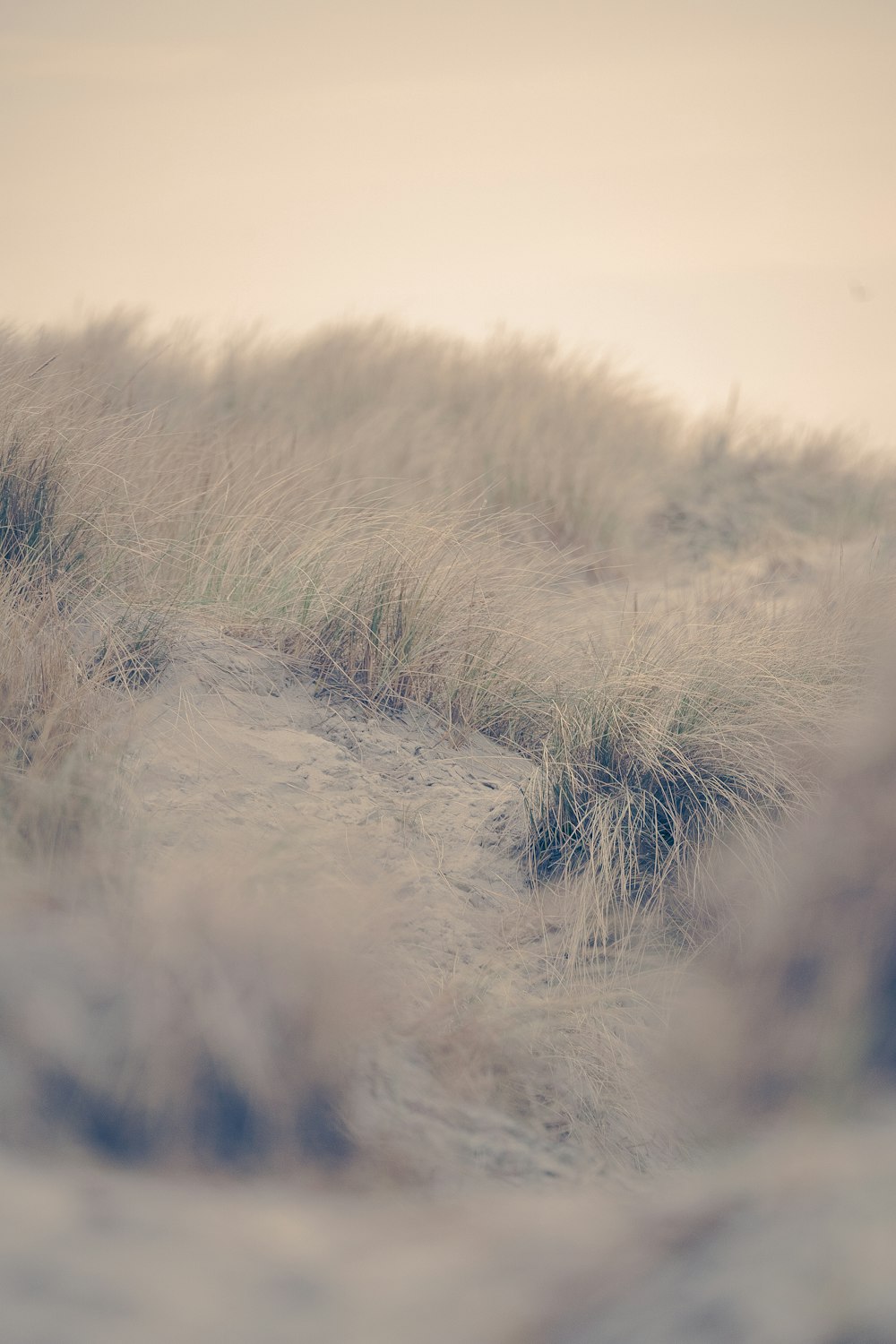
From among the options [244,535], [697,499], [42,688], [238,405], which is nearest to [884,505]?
[697,499]

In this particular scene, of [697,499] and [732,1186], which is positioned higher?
[697,499]

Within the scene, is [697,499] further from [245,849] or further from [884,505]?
[245,849]

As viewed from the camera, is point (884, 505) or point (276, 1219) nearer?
point (276, 1219)

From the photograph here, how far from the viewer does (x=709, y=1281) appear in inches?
35.1

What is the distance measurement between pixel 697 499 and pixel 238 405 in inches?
125

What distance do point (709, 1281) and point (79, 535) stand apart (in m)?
2.26

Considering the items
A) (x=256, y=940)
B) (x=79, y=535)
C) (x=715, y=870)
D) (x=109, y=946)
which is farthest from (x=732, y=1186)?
(x=79, y=535)

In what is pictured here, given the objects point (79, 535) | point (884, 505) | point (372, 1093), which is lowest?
point (372, 1093)

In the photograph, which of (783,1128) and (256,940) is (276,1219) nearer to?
(256,940)

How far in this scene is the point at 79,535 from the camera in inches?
102

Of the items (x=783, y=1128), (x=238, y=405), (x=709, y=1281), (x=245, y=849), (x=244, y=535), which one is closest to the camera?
(x=709, y=1281)

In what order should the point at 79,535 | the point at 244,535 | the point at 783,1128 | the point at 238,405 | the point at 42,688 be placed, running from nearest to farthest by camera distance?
the point at 783,1128 → the point at 42,688 → the point at 79,535 → the point at 244,535 → the point at 238,405

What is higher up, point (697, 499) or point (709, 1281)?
point (697, 499)

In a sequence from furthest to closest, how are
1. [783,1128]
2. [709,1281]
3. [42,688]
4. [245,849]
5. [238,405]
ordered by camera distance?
[238,405]
[42,688]
[245,849]
[783,1128]
[709,1281]
